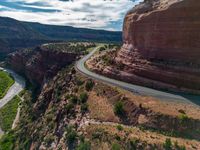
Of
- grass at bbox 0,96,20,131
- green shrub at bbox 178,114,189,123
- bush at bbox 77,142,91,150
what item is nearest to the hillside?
green shrub at bbox 178,114,189,123

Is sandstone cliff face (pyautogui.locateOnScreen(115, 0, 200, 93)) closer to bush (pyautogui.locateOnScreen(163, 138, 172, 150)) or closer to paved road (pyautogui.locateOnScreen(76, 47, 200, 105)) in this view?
paved road (pyautogui.locateOnScreen(76, 47, 200, 105))

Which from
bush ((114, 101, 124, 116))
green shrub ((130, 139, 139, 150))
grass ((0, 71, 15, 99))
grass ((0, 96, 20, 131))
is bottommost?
grass ((0, 71, 15, 99))

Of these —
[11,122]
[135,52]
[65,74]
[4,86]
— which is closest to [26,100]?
[11,122]

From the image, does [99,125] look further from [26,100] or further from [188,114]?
[26,100]

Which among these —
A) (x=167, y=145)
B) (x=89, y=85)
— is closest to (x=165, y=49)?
(x=89, y=85)

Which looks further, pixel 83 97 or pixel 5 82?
pixel 5 82

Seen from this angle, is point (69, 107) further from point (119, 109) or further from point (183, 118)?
point (183, 118)
